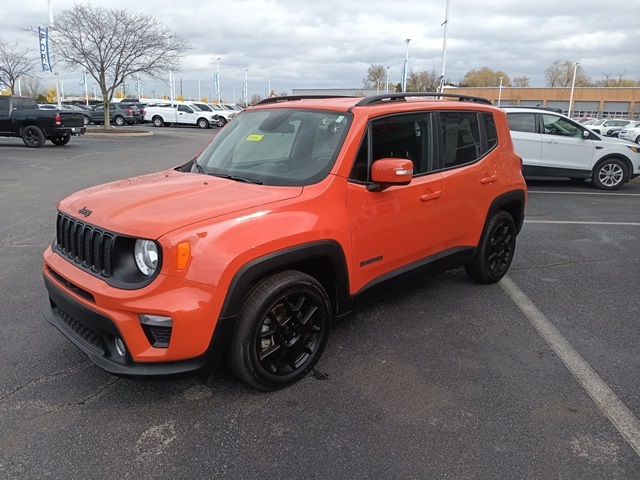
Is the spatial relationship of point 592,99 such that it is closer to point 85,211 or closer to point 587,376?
point 587,376

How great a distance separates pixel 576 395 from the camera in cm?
317

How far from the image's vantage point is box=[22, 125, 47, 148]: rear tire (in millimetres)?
17812

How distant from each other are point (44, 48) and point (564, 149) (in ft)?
87.2

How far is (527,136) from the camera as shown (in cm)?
1109

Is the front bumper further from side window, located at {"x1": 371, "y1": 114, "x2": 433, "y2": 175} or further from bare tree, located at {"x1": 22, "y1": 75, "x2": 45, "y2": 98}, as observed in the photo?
bare tree, located at {"x1": 22, "y1": 75, "x2": 45, "y2": 98}

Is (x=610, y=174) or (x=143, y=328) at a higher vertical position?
(x=610, y=174)

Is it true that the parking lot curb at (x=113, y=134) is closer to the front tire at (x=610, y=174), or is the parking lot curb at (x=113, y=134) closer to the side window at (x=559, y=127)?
the side window at (x=559, y=127)

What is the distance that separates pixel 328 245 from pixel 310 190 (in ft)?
1.19

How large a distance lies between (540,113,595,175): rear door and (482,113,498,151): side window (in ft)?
23.4

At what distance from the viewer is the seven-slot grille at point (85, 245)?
2.77 m

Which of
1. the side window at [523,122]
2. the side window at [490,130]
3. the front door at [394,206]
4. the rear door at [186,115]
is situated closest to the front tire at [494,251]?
the side window at [490,130]

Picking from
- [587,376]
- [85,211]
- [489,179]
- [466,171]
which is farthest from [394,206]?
[85,211]

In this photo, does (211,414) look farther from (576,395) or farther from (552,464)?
(576,395)

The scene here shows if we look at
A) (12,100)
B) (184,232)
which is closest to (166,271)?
(184,232)
